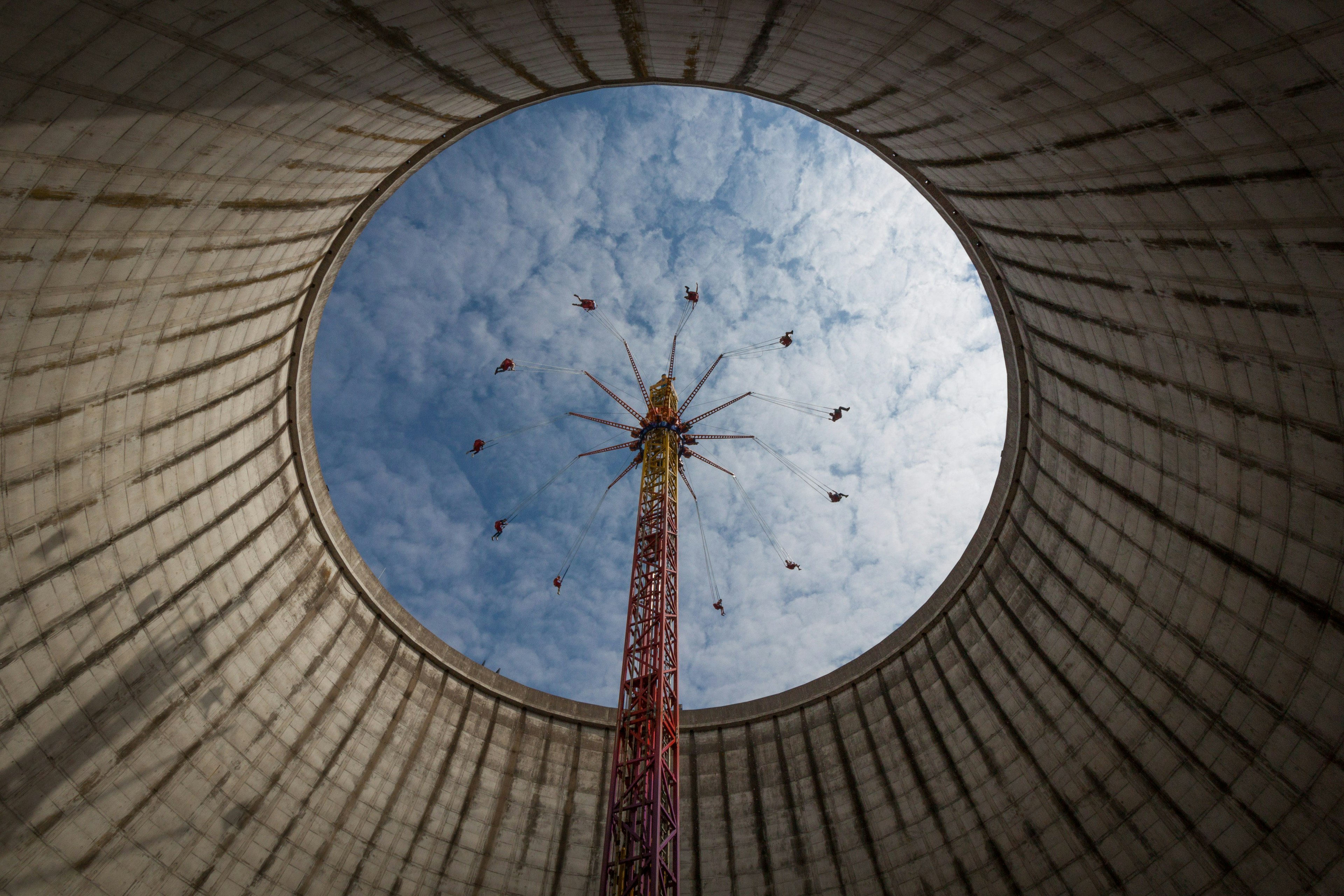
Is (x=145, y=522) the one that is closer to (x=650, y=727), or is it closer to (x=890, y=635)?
(x=650, y=727)

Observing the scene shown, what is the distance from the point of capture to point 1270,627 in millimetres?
16016

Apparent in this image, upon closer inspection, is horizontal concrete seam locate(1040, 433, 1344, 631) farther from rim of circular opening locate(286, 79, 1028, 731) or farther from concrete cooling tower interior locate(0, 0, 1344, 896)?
rim of circular opening locate(286, 79, 1028, 731)

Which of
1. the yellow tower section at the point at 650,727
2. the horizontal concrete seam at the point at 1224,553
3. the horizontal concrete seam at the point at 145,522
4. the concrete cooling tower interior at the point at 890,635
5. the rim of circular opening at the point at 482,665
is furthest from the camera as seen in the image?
the yellow tower section at the point at 650,727

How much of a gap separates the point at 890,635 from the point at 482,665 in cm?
1753

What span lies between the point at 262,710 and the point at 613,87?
73.4ft

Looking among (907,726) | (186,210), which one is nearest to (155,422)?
(186,210)

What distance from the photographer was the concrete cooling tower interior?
1203 centimetres

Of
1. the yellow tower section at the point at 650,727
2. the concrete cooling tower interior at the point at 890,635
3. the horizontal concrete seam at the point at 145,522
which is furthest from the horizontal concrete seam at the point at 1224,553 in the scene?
the horizontal concrete seam at the point at 145,522

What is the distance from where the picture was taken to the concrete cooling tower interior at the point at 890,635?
474 inches

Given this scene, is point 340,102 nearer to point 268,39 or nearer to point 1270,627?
point 268,39

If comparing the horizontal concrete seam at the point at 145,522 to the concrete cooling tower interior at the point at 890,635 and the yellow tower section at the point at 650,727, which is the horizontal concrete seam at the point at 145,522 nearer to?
the concrete cooling tower interior at the point at 890,635

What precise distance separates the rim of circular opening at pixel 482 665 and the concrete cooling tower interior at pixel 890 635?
197mm

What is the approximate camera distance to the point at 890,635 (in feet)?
90.8

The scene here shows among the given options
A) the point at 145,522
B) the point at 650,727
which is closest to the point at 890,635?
the point at 650,727
